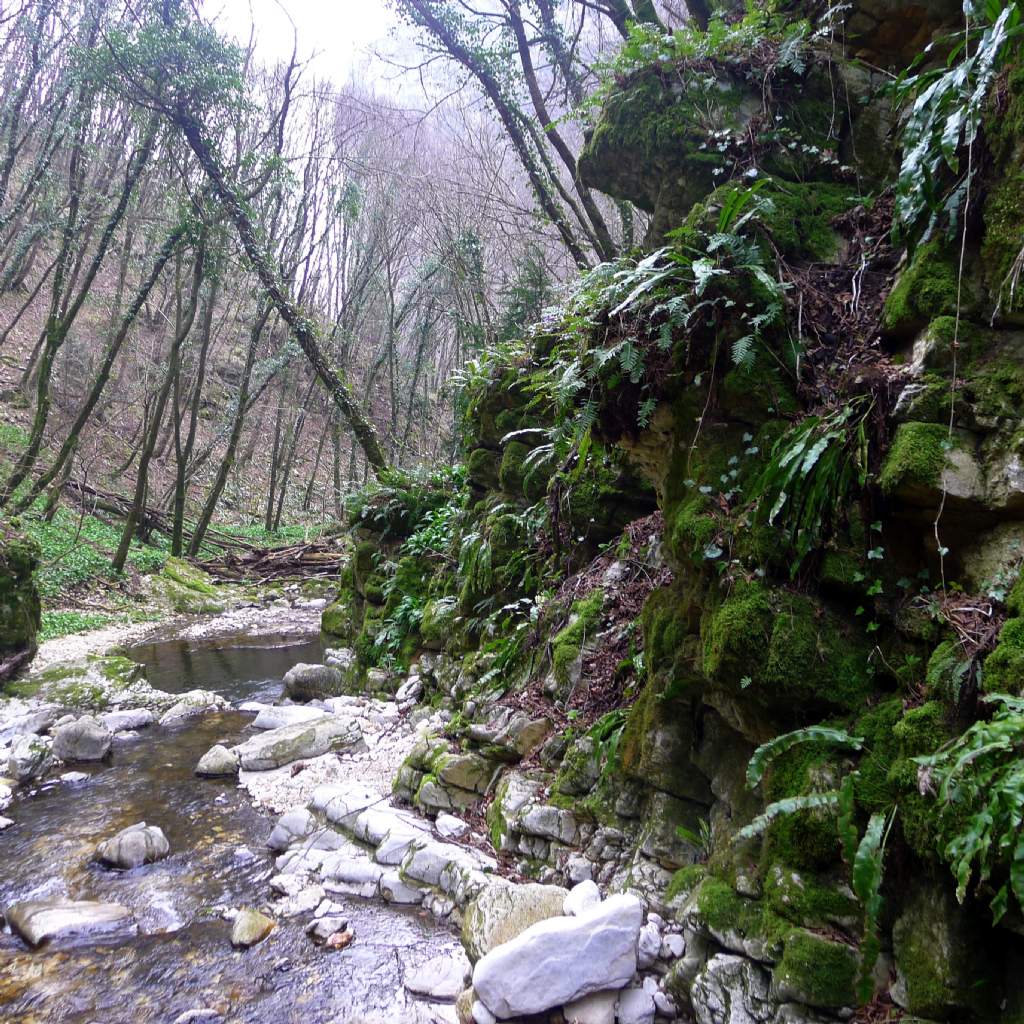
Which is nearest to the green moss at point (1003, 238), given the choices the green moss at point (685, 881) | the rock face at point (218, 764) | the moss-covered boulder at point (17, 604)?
the green moss at point (685, 881)

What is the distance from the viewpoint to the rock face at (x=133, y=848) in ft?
15.2

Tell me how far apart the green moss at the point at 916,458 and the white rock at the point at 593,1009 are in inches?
94.1

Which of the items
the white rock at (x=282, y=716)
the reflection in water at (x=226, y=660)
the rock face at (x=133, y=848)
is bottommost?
the reflection in water at (x=226, y=660)

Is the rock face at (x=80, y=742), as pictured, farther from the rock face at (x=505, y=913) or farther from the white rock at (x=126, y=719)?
the rock face at (x=505, y=913)

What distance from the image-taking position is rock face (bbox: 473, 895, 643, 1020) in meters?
2.75

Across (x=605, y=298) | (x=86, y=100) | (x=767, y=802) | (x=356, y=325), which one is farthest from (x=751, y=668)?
(x=356, y=325)

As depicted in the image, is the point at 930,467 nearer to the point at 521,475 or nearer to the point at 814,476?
the point at 814,476

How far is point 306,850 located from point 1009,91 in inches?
222

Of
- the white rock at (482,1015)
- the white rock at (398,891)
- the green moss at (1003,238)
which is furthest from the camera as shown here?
the white rock at (398,891)

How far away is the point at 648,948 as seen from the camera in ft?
9.66

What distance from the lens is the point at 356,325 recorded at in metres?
25.4

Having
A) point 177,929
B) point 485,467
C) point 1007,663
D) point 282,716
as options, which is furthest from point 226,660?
point 1007,663

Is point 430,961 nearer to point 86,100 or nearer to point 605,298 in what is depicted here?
point 605,298

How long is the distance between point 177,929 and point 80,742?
3.63 m
